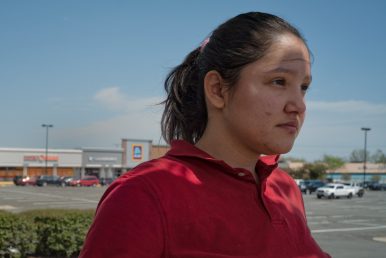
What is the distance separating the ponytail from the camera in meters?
1.80

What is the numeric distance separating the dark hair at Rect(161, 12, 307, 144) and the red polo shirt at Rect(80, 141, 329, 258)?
0.75ft

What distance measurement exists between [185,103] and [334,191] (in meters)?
41.5

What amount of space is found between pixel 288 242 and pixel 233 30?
2.43ft

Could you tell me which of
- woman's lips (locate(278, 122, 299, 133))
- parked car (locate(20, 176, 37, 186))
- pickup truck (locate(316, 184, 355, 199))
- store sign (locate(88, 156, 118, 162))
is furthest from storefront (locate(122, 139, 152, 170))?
woman's lips (locate(278, 122, 299, 133))

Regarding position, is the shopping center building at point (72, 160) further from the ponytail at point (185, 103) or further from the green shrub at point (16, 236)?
→ the ponytail at point (185, 103)

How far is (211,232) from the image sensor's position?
1.38 m

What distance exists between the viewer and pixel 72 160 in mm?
73125

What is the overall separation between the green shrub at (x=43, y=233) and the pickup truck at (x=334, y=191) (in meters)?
34.0

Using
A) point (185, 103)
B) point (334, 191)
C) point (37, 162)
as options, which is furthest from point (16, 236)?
point (37, 162)

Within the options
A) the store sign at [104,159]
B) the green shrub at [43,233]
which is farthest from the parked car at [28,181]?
the green shrub at [43,233]

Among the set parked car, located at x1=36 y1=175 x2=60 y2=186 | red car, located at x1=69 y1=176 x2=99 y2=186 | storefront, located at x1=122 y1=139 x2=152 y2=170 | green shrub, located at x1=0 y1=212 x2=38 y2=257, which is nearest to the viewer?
green shrub, located at x1=0 y1=212 x2=38 y2=257

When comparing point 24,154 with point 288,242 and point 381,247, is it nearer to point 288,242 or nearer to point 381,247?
point 381,247

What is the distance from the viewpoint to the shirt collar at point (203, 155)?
155cm

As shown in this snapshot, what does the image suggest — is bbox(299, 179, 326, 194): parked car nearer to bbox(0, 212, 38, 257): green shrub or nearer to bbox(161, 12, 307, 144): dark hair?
bbox(0, 212, 38, 257): green shrub
